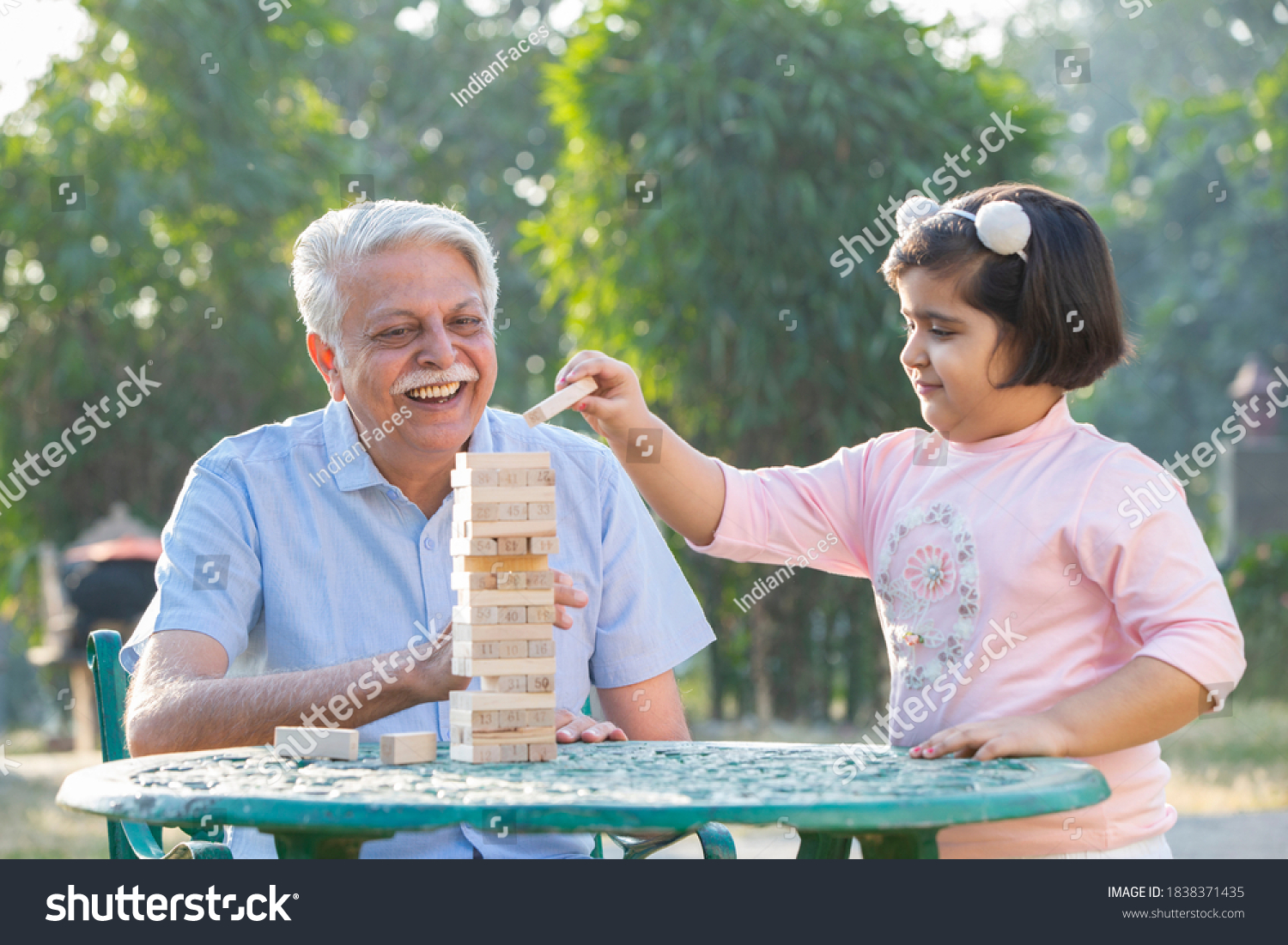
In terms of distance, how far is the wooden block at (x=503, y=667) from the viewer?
223cm

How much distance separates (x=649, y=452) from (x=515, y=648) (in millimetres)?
614

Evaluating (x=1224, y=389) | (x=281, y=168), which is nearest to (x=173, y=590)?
(x=281, y=168)

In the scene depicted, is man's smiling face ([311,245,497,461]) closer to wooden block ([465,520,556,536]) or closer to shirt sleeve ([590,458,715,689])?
shirt sleeve ([590,458,715,689])

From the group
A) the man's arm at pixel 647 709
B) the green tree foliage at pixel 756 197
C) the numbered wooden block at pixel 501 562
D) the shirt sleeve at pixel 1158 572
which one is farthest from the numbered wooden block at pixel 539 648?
the green tree foliage at pixel 756 197

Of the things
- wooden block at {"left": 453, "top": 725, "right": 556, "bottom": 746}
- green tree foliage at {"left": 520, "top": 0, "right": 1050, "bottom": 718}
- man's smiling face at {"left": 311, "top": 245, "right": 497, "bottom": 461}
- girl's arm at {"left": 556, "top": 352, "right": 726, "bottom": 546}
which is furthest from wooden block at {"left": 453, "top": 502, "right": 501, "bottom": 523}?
green tree foliage at {"left": 520, "top": 0, "right": 1050, "bottom": 718}

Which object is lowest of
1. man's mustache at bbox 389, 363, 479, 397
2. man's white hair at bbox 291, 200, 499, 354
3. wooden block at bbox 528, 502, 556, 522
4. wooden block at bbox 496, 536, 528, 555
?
wooden block at bbox 496, 536, 528, 555

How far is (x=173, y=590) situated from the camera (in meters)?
2.71

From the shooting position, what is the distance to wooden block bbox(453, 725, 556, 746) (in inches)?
87.2

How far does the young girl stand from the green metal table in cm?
24

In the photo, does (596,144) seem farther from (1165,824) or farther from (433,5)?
(433,5)

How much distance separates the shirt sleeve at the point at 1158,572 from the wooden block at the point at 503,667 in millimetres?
937

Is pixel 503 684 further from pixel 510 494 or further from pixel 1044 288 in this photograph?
pixel 1044 288

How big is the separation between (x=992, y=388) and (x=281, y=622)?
1.46 metres
